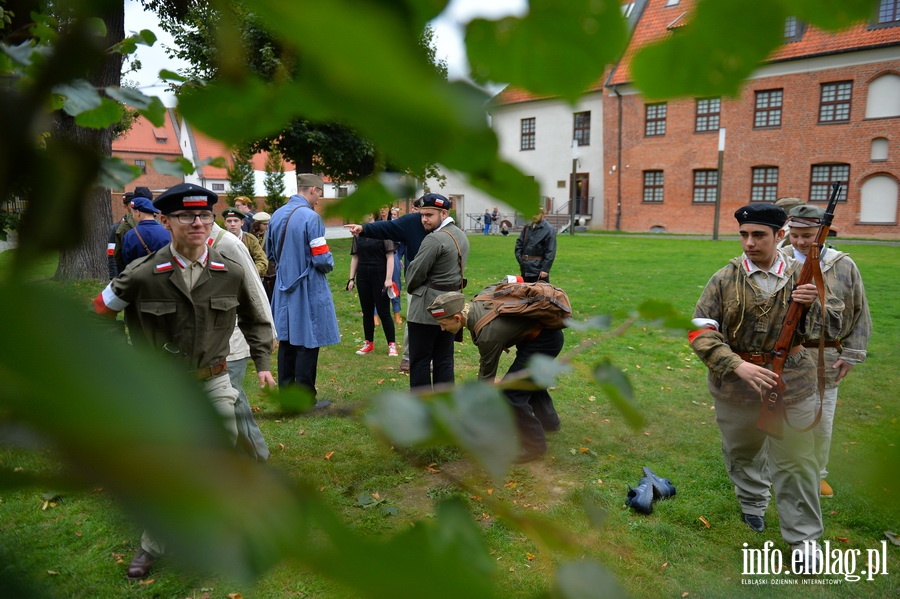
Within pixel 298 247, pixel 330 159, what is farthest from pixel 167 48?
pixel 298 247

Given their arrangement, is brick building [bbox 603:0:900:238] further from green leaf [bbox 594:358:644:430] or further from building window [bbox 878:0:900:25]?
green leaf [bbox 594:358:644:430]

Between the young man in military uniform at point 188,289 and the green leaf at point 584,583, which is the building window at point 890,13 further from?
the young man in military uniform at point 188,289

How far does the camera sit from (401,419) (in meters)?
0.51

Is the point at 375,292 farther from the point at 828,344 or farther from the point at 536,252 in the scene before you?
the point at 828,344

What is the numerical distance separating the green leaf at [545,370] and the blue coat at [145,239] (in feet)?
15.6

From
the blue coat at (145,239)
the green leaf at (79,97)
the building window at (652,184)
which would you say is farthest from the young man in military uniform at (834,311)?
the building window at (652,184)

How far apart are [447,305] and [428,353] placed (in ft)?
2.49

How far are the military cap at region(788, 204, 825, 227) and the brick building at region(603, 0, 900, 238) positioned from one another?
1.55 ft

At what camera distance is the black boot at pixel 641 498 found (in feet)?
13.8

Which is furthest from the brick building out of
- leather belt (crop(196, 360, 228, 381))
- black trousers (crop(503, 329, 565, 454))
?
leather belt (crop(196, 360, 228, 381))

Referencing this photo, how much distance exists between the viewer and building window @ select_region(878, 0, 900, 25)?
546 millimetres

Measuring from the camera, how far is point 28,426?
11.5 inches

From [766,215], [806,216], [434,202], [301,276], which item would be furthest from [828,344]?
[301,276]

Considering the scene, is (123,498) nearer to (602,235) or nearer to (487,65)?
(487,65)
